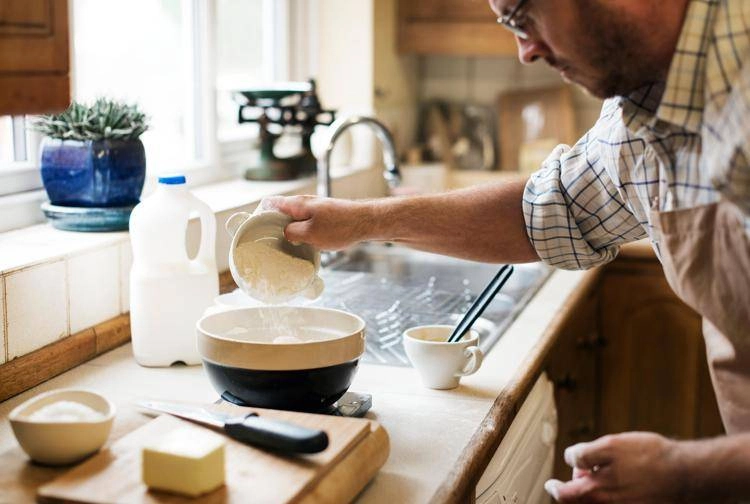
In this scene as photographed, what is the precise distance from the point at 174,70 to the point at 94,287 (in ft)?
3.12

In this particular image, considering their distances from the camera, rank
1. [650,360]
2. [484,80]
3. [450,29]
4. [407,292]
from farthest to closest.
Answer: [484,80], [450,29], [650,360], [407,292]

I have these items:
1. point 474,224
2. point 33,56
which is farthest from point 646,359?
point 33,56

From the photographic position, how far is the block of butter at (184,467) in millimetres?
1088

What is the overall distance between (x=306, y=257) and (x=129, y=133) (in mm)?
485

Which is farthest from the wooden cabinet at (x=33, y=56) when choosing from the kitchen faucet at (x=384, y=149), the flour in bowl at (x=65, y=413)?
the kitchen faucet at (x=384, y=149)

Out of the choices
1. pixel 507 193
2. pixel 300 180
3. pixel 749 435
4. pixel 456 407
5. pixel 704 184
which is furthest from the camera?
pixel 300 180

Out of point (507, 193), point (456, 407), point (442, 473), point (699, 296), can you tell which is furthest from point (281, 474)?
point (507, 193)

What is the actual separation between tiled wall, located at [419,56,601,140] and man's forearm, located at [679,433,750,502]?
8.52ft

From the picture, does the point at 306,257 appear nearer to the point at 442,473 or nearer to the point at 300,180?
the point at 442,473

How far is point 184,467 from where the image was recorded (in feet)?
3.56

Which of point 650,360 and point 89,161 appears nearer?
point 89,161

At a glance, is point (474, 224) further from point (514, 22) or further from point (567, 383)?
point (567, 383)

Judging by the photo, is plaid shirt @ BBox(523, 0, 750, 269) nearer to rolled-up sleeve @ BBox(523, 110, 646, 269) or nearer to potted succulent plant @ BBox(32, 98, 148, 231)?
rolled-up sleeve @ BBox(523, 110, 646, 269)

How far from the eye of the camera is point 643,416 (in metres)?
3.12
